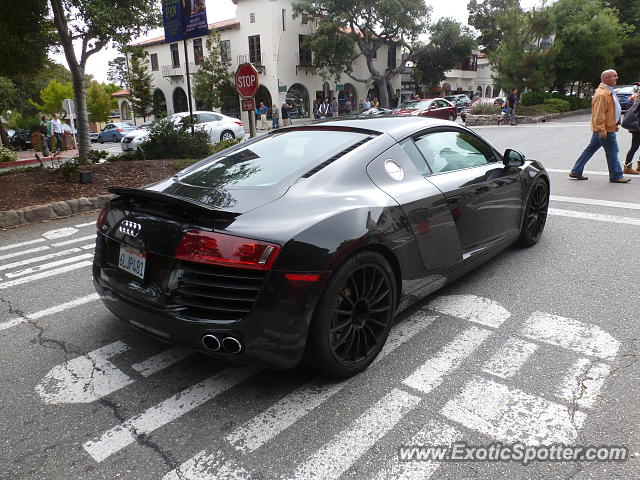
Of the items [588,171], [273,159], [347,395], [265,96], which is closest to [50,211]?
[273,159]

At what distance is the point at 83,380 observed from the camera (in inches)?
113

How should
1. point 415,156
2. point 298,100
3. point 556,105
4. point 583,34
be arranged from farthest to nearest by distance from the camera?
point 298,100 → point 556,105 → point 583,34 → point 415,156

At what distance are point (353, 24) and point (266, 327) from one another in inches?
1567

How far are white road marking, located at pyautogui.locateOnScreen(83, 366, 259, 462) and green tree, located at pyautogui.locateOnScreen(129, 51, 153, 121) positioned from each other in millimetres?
45701

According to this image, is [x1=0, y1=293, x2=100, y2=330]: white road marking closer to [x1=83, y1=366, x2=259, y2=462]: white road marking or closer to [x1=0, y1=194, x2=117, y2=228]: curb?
[x1=83, y1=366, x2=259, y2=462]: white road marking

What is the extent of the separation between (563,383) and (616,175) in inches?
276

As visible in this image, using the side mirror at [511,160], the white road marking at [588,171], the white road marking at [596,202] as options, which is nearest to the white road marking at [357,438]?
the side mirror at [511,160]

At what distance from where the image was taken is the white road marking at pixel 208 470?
6.88ft

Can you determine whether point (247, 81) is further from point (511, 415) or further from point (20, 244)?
point (511, 415)

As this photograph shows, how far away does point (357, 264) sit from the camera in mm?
2662

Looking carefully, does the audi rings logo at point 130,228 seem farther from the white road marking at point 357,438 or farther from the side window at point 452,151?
the side window at point 452,151

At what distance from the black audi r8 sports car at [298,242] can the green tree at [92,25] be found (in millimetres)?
7459

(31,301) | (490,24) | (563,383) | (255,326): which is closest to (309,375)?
(255,326)

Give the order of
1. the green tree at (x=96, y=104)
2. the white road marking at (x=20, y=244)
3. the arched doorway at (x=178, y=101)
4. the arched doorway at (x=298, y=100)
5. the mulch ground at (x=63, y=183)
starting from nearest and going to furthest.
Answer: the white road marking at (x=20, y=244)
the mulch ground at (x=63, y=183)
the arched doorway at (x=298, y=100)
the green tree at (x=96, y=104)
the arched doorway at (x=178, y=101)
